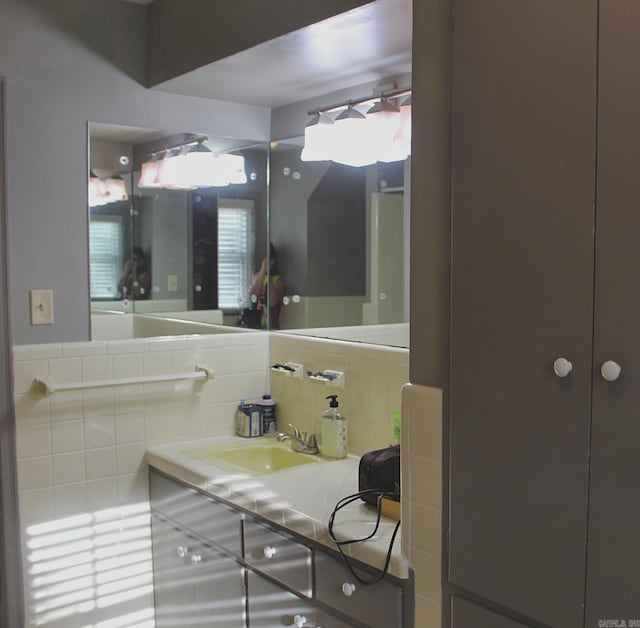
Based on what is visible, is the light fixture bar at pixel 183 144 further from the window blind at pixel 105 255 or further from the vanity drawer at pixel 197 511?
the vanity drawer at pixel 197 511

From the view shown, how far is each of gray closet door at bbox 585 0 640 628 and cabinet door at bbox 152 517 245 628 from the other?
4.18 feet

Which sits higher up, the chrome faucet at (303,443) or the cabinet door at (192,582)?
the chrome faucet at (303,443)

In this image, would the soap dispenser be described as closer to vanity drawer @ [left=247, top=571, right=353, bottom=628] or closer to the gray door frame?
vanity drawer @ [left=247, top=571, right=353, bottom=628]

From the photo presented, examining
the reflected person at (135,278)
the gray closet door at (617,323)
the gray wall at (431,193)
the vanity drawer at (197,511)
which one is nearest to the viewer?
the gray closet door at (617,323)

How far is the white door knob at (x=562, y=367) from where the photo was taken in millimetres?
1247

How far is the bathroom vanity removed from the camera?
1743mm

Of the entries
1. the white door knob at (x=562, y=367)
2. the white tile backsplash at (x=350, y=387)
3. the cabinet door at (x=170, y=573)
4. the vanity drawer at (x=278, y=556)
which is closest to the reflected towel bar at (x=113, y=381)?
the white tile backsplash at (x=350, y=387)

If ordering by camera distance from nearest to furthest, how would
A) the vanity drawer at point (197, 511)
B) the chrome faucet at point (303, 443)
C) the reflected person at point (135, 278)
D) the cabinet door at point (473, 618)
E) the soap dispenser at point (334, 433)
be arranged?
1. the cabinet door at point (473, 618)
2. the vanity drawer at point (197, 511)
3. the soap dispenser at point (334, 433)
4. the chrome faucet at point (303, 443)
5. the reflected person at point (135, 278)

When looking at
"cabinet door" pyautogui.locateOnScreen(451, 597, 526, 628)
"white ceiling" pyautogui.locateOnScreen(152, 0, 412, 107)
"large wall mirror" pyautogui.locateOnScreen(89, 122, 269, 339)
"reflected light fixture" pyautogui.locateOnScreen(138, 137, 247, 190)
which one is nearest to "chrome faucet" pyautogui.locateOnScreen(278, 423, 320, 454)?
"large wall mirror" pyautogui.locateOnScreen(89, 122, 269, 339)

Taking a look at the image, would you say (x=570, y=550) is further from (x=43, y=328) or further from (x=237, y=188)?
(x=237, y=188)

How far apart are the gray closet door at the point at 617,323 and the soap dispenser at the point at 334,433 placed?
4.35 feet

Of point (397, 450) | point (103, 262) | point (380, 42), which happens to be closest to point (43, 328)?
point (103, 262)

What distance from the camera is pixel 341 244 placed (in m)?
2.69

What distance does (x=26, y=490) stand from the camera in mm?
2424
